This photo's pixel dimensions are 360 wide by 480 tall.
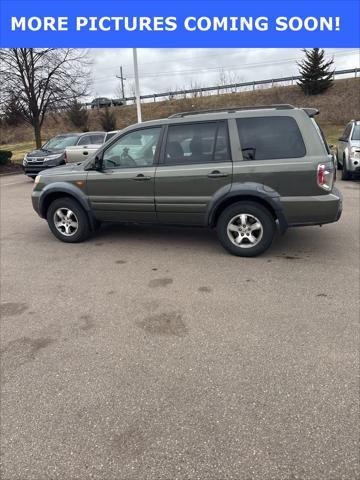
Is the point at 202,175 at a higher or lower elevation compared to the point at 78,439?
higher

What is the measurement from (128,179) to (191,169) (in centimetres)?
95

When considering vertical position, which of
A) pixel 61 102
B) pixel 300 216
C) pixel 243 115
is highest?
pixel 61 102

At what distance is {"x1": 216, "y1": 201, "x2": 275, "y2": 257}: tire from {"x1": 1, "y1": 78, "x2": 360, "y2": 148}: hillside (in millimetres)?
30007

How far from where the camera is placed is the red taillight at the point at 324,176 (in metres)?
4.42

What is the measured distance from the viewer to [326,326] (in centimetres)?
323

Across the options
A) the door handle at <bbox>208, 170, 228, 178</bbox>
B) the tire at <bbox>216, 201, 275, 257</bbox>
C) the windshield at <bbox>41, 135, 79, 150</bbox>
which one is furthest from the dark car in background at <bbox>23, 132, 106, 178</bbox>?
the tire at <bbox>216, 201, 275, 257</bbox>

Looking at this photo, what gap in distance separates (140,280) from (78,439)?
7.66ft

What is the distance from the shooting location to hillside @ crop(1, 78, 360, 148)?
36.0 m

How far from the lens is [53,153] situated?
45.7 feet

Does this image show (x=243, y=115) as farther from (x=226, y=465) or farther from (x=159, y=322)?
(x=226, y=465)

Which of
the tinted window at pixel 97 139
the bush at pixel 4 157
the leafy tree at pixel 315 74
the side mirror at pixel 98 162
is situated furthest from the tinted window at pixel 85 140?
the leafy tree at pixel 315 74

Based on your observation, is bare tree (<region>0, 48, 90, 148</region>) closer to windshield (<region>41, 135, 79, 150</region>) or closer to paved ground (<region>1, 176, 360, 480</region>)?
windshield (<region>41, 135, 79, 150</region>)

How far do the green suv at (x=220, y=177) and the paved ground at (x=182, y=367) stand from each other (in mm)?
576

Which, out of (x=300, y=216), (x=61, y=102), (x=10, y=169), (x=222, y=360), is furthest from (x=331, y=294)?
(x=61, y=102)
